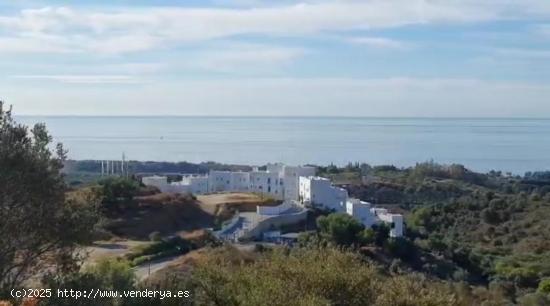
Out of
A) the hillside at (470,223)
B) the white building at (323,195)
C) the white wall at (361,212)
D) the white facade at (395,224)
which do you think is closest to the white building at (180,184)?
the white building at (323,195)

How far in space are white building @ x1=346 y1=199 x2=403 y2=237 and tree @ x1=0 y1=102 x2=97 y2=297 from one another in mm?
22269

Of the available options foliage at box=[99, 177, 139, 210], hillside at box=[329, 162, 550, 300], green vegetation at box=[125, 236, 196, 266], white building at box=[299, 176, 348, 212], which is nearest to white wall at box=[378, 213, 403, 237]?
hillside at box=[329, 162, 550, 300]

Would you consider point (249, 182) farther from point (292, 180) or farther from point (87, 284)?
point (87, 284)

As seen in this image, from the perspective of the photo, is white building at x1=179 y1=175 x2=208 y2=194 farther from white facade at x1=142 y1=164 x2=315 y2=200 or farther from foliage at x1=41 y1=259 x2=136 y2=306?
foliage at x1=41 y1=259 x2=136 y2=306

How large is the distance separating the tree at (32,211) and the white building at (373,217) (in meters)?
22.3

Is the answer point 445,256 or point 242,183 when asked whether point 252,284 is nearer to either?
point 445,256

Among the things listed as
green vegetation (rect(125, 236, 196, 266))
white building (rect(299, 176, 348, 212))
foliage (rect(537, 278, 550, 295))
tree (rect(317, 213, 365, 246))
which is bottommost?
foliage (rect(537, 278, 550, 295))

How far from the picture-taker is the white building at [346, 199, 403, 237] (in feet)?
104

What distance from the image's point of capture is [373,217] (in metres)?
33.7

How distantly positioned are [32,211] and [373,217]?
2626 centimetres

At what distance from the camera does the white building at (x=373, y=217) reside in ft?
104

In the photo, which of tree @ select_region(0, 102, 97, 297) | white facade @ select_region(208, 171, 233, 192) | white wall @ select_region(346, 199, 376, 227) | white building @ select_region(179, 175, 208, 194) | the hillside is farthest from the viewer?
white facade @ select_region(208, 171, 233, 192)

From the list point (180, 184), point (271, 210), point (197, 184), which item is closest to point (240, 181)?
point (197, 184)

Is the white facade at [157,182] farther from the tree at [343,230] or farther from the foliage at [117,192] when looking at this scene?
the tree at [343,230]
